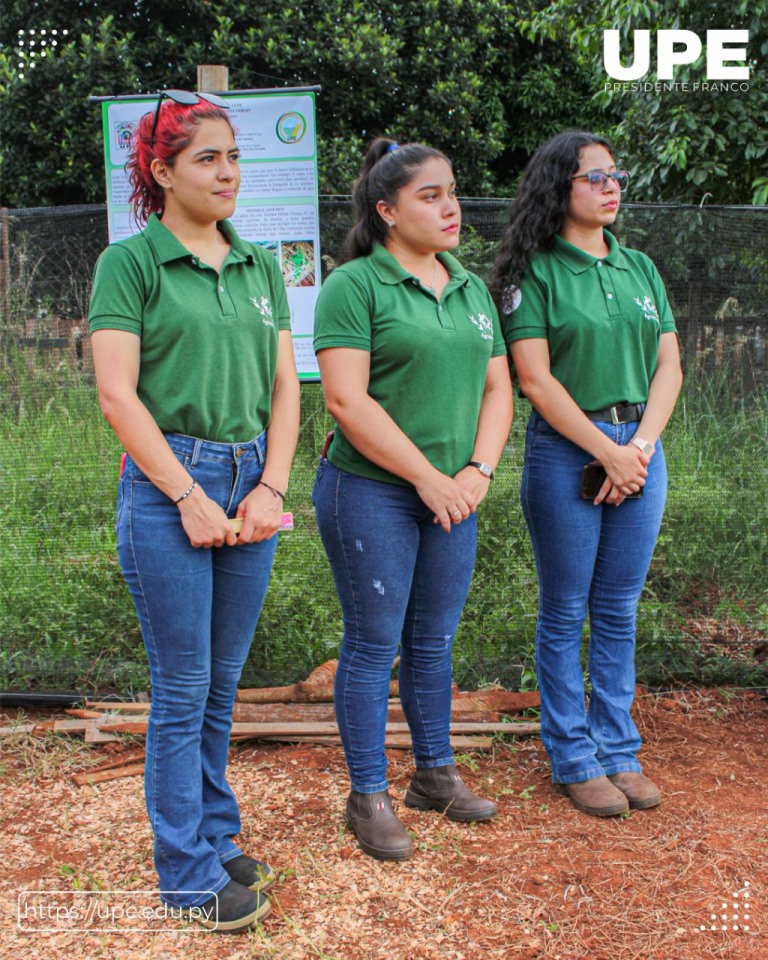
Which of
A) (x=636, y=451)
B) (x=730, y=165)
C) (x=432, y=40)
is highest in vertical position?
(x=432, y=40)

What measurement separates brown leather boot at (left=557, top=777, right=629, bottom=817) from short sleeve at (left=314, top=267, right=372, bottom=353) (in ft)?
5.29

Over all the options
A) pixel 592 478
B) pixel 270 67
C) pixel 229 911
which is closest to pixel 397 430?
pixel 592 478

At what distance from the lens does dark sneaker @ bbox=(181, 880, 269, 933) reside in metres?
2.40

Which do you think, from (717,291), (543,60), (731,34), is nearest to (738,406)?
(717,291)

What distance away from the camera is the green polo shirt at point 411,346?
2617 mm

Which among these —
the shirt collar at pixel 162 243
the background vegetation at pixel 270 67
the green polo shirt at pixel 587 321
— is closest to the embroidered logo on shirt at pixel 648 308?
the green polo shirt at pixel 587 321

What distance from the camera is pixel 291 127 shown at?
3404 mm

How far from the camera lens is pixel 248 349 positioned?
2.38m

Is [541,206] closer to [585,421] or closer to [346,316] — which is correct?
[585,421]

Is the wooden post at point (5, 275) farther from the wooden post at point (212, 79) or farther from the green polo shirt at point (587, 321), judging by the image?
the green polo shirt at point (587, 321)

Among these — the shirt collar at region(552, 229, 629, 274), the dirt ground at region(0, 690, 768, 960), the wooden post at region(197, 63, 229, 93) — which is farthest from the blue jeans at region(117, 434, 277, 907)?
the wooden post at region(197, 63, 229, 93)

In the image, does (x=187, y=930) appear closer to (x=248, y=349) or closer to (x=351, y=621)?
(x=351, y=621)

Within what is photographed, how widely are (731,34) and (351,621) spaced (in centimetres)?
453

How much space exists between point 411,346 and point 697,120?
4044 millimetres
